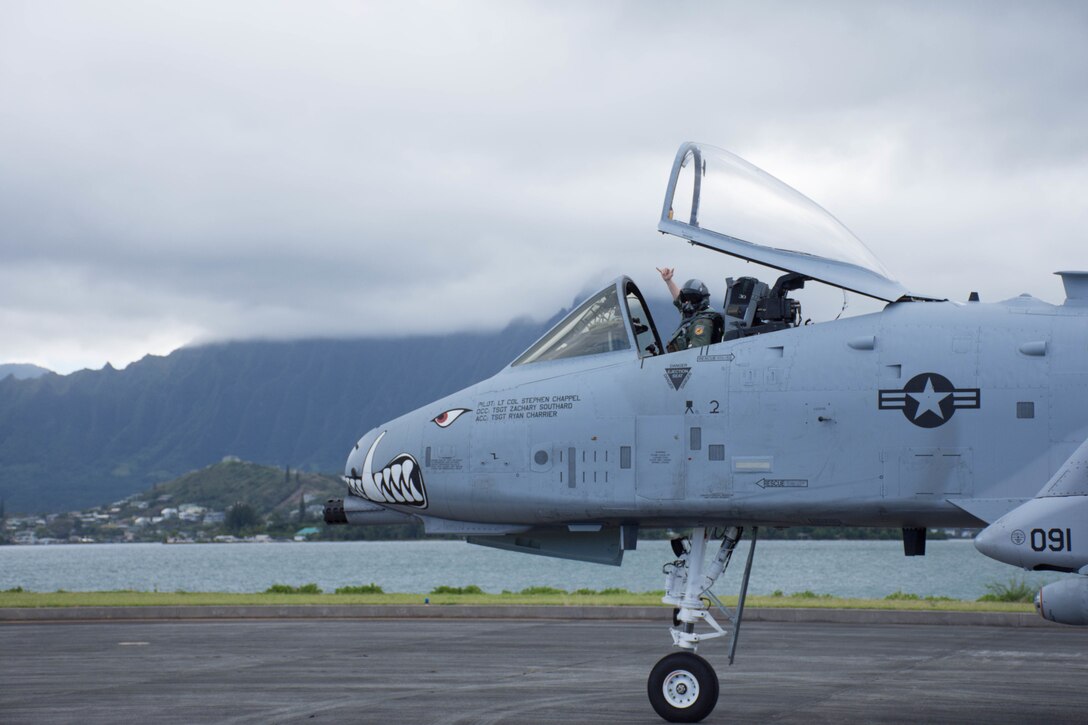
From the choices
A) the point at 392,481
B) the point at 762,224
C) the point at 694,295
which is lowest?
the point at 392,481

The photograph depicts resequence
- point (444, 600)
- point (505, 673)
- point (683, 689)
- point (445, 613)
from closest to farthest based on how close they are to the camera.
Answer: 1. point (683, 689)
2. point (505, 673)
3. point (445, 613)
4. point (444, 600)

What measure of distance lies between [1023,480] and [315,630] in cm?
1421

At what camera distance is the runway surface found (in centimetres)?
1123

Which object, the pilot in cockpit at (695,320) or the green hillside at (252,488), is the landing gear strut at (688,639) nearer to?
the pilot in cockpit at (695,320)

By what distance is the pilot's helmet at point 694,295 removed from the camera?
10766 millimetres

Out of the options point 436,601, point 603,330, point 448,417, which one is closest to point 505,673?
point 448,417

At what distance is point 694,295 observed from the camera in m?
10.8

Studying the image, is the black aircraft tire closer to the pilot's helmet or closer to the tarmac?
the tarmac

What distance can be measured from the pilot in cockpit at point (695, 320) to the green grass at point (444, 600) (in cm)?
1379

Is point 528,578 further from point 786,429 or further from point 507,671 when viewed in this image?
point 786,429

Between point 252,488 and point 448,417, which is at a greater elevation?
point 448,417

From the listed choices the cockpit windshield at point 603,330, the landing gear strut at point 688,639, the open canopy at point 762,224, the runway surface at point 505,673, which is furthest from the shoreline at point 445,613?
the open canopy at point 762,224

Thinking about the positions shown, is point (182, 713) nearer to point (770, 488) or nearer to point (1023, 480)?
point (770, 488)

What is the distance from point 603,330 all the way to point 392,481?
2445 mm
